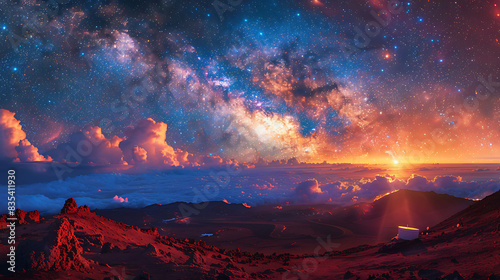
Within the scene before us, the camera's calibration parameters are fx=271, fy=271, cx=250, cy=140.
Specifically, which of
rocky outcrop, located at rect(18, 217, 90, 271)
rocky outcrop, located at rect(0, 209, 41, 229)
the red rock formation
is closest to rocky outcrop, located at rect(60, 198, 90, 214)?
the red rock formation

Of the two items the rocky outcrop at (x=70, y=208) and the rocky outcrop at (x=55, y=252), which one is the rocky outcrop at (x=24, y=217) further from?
the rocky outcrop at (x=55, y=252)

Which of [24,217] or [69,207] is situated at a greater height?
[69,207]

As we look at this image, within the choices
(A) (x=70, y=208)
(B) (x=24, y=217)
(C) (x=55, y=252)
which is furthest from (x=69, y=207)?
(C) (x=55, y=252)

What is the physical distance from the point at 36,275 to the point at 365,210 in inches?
5192

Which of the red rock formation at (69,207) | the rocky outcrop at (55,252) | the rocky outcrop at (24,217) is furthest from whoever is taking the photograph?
the red rock formation at (69,207)

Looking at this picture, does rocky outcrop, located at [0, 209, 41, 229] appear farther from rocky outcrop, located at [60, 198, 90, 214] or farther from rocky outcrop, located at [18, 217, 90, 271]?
rocky outcrop, located at [18, 217, 90, 271]

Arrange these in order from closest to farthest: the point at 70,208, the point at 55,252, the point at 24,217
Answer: the point at 55,252 < the point at 24,217 < the point at 70,208

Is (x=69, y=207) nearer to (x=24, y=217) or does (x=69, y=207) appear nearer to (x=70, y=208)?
(x=70, y=208)

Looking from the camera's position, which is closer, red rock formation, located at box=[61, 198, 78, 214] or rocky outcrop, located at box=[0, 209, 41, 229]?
rocky outcrop, located at box=[0, 209, 41, 229]

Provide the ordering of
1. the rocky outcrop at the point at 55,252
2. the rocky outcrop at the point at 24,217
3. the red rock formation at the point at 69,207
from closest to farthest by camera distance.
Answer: the rocky outcrop at the point at 55,252
the rocky outcrop at the point at 24,217
the red rock formation at the point at 69,207

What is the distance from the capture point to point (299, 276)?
789 inches

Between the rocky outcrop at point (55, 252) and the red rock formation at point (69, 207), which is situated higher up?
the red rock formation at point (69, 207)

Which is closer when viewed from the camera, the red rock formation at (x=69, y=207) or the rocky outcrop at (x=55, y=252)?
the rocky outcrop at (x=55, y=252)

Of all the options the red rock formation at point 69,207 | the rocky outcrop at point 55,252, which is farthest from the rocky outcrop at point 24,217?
the rocky outcrop at point 55,252
